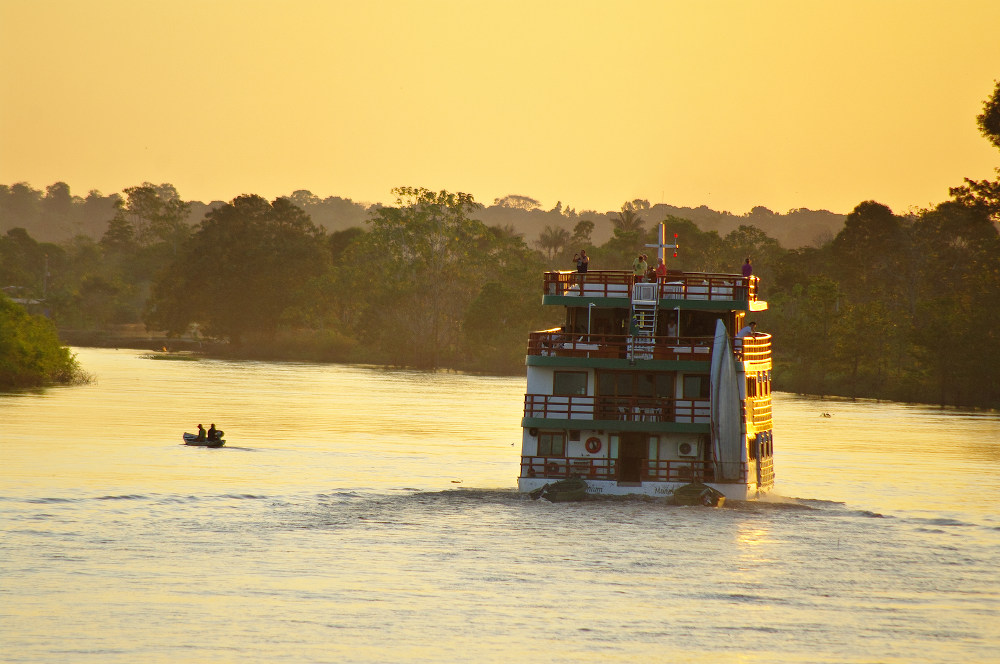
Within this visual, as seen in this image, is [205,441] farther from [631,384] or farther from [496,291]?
[496,291]

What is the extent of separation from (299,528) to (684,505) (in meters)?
11.6

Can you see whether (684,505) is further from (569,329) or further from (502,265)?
(502,265)

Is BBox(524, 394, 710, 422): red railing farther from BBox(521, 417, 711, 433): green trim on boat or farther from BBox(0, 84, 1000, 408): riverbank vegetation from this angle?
BBox(0, 84, 1000, 408): riverbank vegetation

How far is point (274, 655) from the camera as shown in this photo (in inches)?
939

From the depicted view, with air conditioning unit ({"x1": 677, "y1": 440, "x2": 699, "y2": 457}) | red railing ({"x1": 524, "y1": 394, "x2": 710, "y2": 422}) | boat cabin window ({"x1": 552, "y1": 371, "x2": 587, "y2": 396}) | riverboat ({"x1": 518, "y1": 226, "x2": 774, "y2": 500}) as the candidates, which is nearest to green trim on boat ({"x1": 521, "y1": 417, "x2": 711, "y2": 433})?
riverboat ({"x1": 518, "y1": 226, "x2": 774, "y2": 500})

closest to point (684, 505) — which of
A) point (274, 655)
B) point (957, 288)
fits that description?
point (274, 655)

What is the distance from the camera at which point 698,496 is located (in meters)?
38.9

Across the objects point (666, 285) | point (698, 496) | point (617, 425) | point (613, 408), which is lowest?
point (698, 496)

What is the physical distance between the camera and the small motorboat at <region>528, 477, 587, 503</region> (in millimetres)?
38688

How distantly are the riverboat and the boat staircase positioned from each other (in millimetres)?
31

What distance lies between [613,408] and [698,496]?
368 centimetres

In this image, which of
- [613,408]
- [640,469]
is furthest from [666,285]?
[640,469]

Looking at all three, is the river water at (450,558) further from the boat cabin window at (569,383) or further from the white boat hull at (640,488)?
the boat cabin window at (569,383)

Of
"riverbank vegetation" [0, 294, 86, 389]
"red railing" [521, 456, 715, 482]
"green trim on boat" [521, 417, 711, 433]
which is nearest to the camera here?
"green trim on boat" [521, 417, 711, 433]
